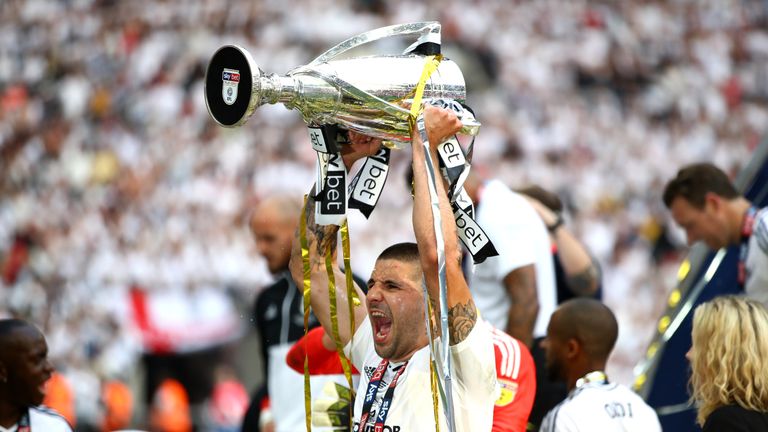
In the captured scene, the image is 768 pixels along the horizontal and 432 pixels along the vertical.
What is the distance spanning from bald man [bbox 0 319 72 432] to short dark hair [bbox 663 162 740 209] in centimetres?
282

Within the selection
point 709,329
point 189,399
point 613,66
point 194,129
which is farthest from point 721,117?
point 709,329

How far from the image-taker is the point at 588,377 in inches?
172

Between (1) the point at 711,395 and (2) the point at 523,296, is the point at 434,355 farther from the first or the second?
(2) the point at 523,296

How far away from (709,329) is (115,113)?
12.9 meters

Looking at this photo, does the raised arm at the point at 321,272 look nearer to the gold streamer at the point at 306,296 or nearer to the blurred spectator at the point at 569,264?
the gold streamer at the point at 306,296

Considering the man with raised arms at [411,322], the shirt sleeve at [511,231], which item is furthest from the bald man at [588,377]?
the man with raised arms at [411,322]

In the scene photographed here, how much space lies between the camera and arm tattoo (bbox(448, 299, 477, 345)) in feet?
10.4

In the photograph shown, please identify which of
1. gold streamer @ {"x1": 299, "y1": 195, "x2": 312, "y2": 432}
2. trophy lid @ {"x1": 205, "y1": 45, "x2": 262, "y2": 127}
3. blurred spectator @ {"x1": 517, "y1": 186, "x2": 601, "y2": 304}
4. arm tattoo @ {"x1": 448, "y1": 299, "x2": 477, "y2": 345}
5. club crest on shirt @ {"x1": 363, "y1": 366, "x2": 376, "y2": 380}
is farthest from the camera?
blurred spectator @ {"x1": 517, "y1": 186, "x2": 601, "y2": 304}

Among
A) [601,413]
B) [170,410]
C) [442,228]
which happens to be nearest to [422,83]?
[442,228]

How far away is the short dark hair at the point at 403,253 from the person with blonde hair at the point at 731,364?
0.92 m

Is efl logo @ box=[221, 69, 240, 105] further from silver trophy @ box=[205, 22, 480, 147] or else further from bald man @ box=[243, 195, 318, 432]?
bald man @ box=[243, 195, 318, 432]

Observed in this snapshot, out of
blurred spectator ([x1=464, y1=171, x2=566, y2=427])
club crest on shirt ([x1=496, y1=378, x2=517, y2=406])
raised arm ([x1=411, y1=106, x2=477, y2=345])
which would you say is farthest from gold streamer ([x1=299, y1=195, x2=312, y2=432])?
blurred spectator ([x1=464, y1=171, x2=566, y2=427])

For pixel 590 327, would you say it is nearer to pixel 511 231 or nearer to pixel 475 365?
pixel 511 231

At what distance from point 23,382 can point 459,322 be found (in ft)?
6.13
